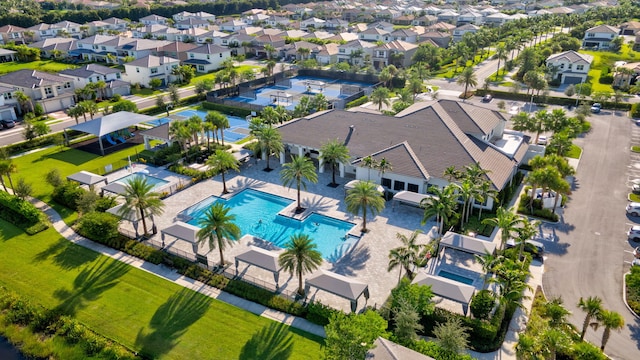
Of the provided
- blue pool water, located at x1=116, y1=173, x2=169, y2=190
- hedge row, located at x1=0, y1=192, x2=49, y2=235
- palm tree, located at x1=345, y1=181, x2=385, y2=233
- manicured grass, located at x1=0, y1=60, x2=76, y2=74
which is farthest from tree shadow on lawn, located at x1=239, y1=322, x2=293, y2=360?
manicured grass, located at x1=0, y1=60, x2=76, y2=74

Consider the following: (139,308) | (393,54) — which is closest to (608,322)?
(139,308)

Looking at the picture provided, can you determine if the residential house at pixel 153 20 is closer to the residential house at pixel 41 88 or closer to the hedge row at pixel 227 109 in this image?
the residential house at pixel 41 88

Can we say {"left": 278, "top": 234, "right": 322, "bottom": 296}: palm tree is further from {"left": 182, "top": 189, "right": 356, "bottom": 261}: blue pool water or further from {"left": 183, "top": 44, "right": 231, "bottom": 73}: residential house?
{"left": 183, "top": 44, "right": 231, "bottom": 73}: residential house

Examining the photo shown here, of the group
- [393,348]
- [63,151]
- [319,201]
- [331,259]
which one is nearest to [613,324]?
[393,348]

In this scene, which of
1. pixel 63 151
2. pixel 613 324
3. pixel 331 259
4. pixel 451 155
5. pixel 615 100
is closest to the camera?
pixel 613 324

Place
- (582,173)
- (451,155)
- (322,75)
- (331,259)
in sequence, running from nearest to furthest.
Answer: (331,259) < (451,155) < (582,173) < (322,75)

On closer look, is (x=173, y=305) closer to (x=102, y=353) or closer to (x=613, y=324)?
(x=102, y=353)

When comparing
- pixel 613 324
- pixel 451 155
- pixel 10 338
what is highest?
pixel 451 155
